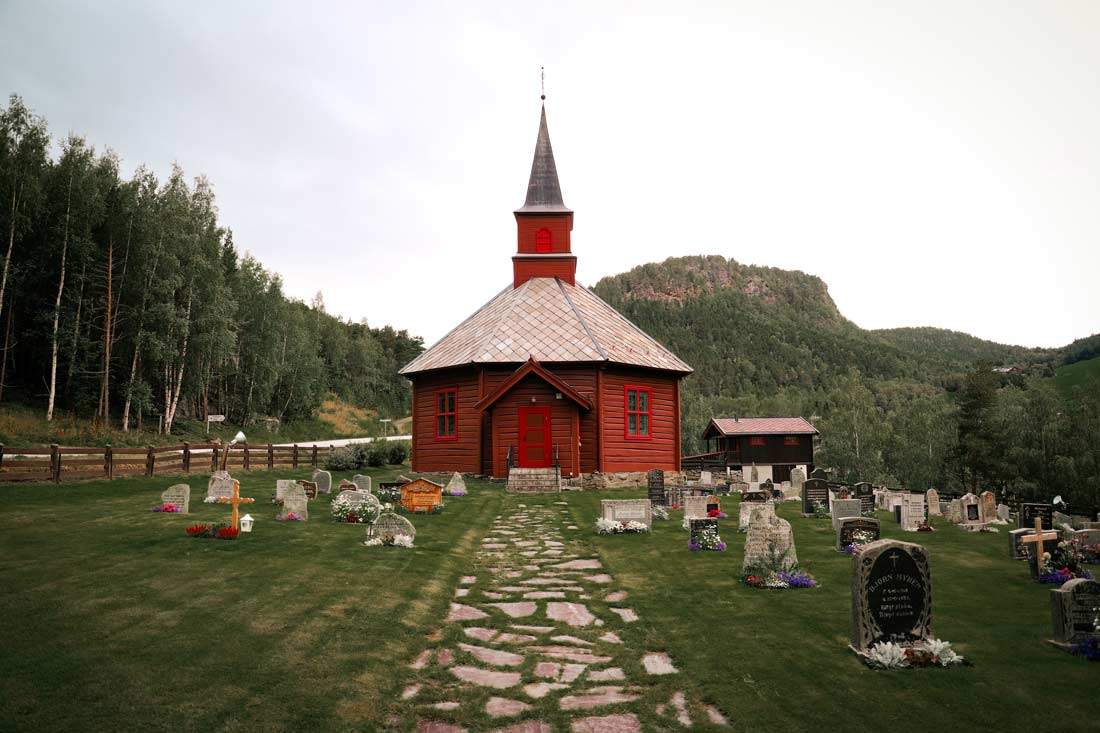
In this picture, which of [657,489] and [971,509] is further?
[657,489]

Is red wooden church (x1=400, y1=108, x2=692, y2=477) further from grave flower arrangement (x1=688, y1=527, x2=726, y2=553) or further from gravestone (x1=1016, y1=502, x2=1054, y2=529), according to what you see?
gravestone (x1=1016, y1=502, x2=1054, y2=529)

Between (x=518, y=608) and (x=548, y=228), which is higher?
(x=548, y=228)

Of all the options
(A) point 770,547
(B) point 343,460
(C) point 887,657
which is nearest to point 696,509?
(A) point 770,547

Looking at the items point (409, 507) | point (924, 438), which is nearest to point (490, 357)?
point (409, 507)

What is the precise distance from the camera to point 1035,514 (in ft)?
52.4

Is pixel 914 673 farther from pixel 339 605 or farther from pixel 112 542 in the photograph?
pixel 112 542

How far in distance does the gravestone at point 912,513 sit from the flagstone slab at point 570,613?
10.9 metres

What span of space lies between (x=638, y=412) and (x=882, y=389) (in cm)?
9446

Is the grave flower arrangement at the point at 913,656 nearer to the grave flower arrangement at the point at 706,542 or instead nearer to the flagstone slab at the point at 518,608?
the flagstone slab at the point at 518,608

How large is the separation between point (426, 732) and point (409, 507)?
12222 mm

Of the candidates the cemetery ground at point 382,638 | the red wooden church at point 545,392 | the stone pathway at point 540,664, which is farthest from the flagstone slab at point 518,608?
the red wooden church at point 545,392

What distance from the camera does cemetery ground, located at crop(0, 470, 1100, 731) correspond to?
5.74 meters

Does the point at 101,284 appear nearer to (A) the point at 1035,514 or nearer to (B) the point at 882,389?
(A) the point at 1035,514

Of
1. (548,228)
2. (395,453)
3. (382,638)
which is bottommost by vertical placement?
(382,638)
